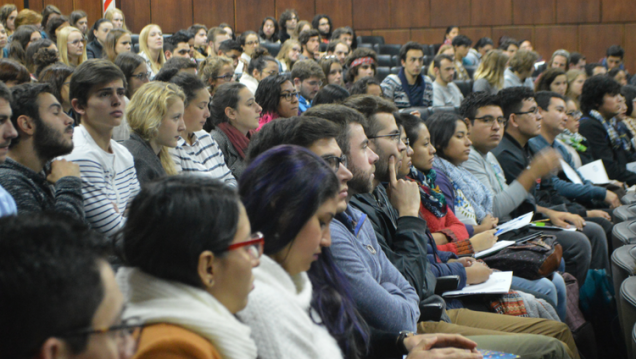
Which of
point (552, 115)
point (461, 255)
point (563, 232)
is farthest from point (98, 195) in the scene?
point (552, 115)

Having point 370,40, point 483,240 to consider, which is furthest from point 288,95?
point 370,40

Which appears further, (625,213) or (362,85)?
(362,85)

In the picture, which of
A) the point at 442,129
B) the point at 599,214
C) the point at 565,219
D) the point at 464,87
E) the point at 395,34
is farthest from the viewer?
the point at 395,34

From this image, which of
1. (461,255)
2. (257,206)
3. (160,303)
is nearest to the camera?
(160,303)

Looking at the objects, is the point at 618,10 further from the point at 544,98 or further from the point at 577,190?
the point at 577,190

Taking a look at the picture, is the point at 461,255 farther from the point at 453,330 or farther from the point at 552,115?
the point at 552,115

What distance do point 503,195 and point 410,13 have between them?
8711mm

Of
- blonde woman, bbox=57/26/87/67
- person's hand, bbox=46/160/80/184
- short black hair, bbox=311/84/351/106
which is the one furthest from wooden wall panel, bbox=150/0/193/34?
person's hand, bbox=46/160/80/184

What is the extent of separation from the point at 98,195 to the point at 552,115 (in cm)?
317

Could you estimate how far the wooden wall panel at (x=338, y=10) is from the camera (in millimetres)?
11422

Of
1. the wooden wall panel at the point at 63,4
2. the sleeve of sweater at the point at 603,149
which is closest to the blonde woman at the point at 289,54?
the sleeve of sweater at the point at 603,149

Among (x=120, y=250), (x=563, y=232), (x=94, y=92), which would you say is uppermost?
(x=94, y=92)

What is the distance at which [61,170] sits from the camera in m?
1.97

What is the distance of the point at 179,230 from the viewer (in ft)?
3.02
